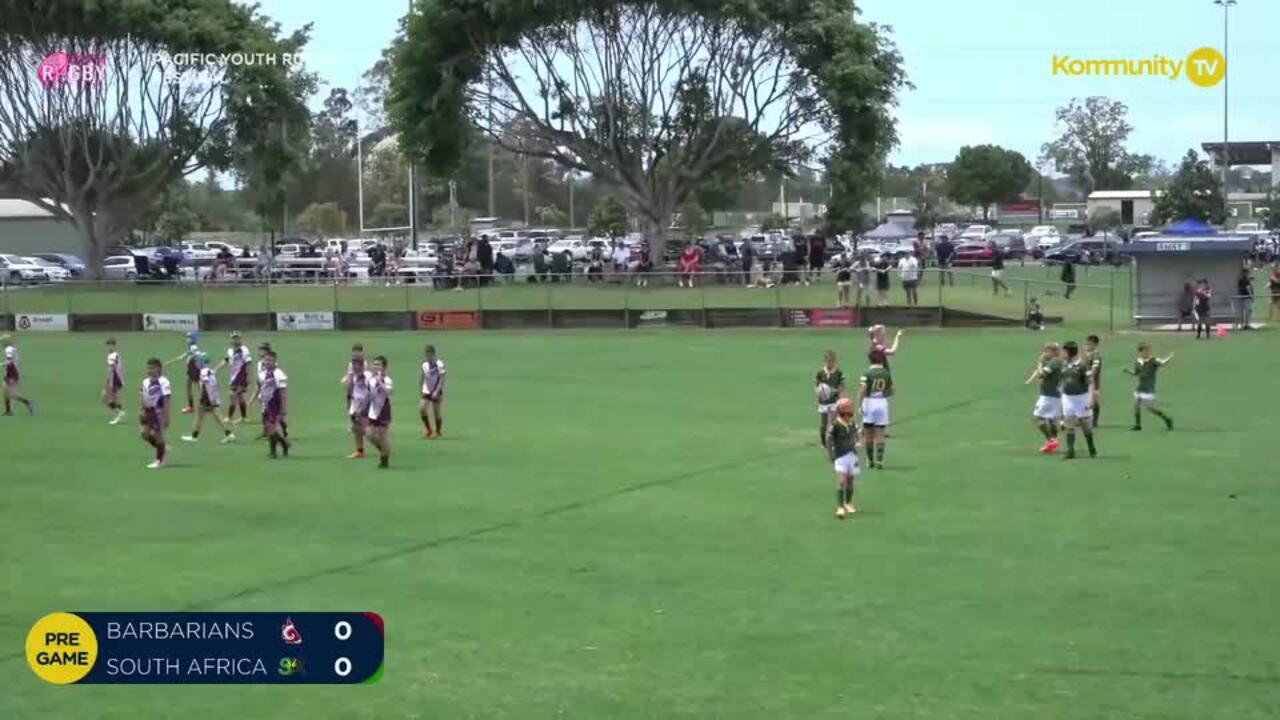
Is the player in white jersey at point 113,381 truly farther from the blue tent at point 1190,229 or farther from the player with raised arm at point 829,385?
the blue tent at point 1190,229

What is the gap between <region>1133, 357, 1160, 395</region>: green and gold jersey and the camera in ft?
102

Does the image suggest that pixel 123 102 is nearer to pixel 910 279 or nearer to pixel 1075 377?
pixel 910 279

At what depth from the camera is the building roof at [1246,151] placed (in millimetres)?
132875

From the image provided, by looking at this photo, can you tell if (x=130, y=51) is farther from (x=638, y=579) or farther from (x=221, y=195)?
(x=221, y=195)

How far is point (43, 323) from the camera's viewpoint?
62.5 m

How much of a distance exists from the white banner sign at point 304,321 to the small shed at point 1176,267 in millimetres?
27809

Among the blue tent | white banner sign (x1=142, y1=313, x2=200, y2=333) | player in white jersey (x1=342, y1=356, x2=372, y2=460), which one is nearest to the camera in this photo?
player in white jersey (x1=342, y1=356, x2=372, y2=460)

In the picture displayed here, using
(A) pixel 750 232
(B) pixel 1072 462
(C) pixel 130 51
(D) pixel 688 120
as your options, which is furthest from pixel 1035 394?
(A) pixel 750 232

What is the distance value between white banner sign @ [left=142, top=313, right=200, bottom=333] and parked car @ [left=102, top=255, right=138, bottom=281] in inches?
625

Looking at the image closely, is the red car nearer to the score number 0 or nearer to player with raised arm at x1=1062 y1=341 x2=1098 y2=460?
player with raised arm at x1=1062 y1=341 x2=1098 y2=460

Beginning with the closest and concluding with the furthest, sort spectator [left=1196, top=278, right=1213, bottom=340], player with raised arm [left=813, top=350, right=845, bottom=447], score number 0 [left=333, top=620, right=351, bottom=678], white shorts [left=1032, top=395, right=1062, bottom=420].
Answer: score number 0 [left=333, top=620, right=351, bottom=678] → player with raised arm [left=813, top=350, right=845, bottom=447] → white shorts [left=1032, top=395, right=1062, bottom=420] → spectator [left=1196, top=278, right=1213, bottom=340]

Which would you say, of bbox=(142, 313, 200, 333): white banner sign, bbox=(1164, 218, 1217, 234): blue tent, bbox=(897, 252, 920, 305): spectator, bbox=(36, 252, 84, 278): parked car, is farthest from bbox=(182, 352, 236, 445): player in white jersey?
bbox=(36, 252, 84, 278): parked car

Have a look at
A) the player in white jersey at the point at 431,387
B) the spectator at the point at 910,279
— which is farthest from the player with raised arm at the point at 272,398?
the spectator at the point at 910,279

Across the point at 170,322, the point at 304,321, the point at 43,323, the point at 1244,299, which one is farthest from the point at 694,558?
the point at 43,323
